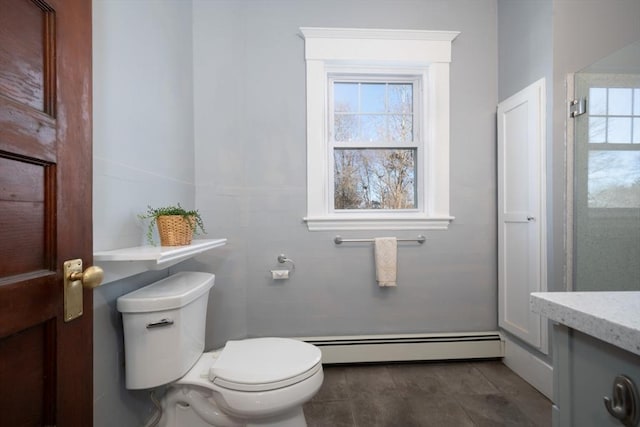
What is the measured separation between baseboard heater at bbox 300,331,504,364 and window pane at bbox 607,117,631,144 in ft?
4.32

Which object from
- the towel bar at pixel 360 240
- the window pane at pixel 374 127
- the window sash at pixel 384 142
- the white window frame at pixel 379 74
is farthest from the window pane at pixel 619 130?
the window pane at pixel 374 127

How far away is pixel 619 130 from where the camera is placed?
1409 millimetres

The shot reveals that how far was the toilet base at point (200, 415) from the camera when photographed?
1.10m

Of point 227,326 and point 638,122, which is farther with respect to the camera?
point 227,326

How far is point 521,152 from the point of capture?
1.73 meters

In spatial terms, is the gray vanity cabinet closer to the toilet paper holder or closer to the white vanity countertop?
the white vanity countertop

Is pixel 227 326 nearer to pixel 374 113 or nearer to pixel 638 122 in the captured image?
pixel 374 113

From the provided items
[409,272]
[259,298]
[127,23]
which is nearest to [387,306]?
[409,272]

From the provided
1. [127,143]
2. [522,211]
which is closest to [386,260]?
[522,211]

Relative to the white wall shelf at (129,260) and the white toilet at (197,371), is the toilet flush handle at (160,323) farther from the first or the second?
the white wall shelf at (129,260)

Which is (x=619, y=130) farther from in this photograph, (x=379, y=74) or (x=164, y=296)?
(x=164, y=296)

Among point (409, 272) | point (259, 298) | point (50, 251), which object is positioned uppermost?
point (50, 251)

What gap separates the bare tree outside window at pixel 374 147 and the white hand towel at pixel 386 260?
0.95ft

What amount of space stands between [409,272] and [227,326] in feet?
4.04
